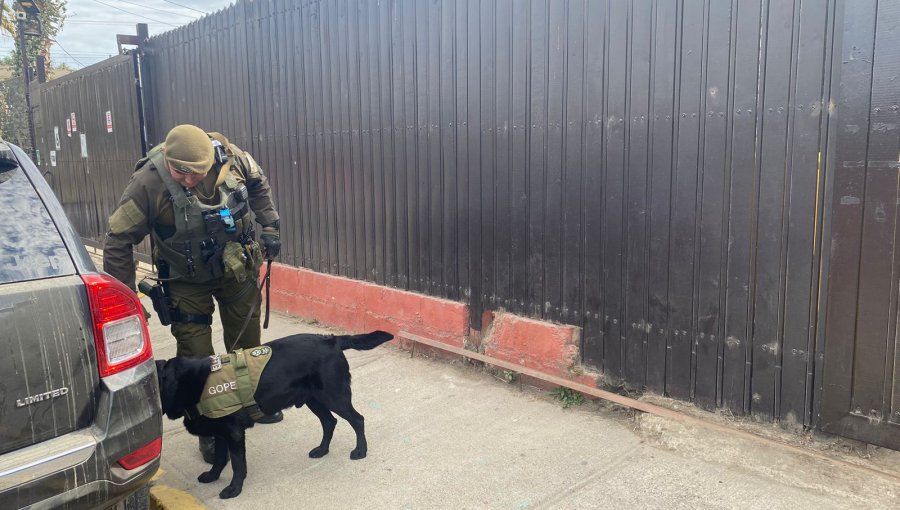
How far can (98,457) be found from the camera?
7.39ft

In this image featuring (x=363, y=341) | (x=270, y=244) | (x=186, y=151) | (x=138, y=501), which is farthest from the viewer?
(x=270, y=244)

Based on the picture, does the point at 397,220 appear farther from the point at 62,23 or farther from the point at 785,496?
the point at 62,23

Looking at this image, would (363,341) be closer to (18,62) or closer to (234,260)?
(234,260)

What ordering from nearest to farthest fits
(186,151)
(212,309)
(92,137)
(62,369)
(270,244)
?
(62,369) → (186,151) → (212,309) → (270,244) → (92,137)

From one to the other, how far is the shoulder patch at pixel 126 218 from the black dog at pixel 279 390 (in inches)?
31.6

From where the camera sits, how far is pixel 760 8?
10.7 ft

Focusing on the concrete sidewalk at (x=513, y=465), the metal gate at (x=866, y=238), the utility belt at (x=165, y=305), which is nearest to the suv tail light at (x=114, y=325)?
the concrete sidewalk at (x=513, y=465)

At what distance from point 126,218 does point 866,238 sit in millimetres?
3772

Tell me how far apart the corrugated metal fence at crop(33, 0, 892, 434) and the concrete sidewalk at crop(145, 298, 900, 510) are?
36 centimetres

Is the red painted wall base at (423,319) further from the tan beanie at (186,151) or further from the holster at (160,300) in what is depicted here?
the tan beanie at (186,151)

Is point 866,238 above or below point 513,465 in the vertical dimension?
above

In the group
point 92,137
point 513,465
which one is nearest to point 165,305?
point 513,465

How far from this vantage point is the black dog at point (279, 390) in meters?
3.14

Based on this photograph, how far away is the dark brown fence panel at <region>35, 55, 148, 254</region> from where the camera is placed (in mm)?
9289
